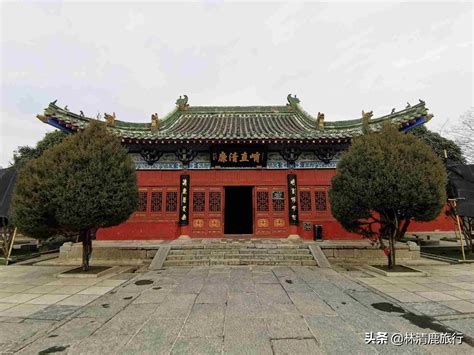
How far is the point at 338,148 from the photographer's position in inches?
490

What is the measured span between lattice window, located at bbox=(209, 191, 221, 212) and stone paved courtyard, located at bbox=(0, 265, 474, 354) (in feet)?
16.1

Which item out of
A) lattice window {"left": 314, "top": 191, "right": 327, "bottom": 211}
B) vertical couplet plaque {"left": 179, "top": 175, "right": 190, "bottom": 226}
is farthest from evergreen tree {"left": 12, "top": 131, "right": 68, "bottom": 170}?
lattice window {"left": 314, "top": 191, "right": 327, "bottom": 211}

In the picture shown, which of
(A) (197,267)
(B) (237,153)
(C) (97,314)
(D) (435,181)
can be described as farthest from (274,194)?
(C) (97,314)

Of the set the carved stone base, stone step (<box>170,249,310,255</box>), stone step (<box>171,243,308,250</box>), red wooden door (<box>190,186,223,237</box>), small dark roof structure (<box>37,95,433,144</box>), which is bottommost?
stone step (<box>170,249,310,255</box>)

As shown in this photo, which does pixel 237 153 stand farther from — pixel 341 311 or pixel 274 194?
pixel 341 311

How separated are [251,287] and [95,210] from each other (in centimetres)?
473

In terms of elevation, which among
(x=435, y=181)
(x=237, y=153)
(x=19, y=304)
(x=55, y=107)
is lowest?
(x=19, y=304)

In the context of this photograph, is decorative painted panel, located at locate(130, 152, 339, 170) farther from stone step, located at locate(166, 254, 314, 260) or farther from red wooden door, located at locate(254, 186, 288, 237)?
stone step, located at locate(166, 254, 314, 260)

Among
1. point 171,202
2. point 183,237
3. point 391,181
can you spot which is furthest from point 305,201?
point 171,202

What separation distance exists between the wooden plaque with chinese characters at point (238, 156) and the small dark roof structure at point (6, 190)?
8381mm

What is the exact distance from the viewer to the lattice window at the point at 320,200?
12266 mm

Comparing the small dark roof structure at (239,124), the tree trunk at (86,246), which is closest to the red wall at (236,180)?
the small dark roof structure at (239,124)

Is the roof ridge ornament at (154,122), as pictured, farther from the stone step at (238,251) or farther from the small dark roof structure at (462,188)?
the small dark roof structure at (462,188)

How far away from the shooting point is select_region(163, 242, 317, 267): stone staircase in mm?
8961
